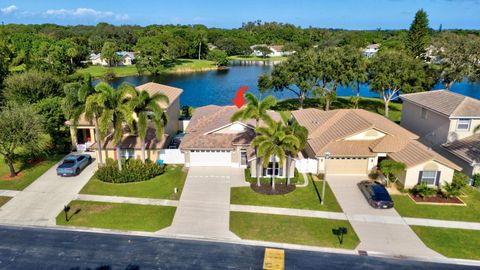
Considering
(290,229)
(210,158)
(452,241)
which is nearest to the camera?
(452,241)

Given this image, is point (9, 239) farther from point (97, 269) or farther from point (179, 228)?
point (179, 228)

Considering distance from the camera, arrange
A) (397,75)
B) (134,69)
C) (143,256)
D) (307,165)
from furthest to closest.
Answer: (134,69) → (397,75) → (307,165) → (143,256)

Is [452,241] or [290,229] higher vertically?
[290,229]

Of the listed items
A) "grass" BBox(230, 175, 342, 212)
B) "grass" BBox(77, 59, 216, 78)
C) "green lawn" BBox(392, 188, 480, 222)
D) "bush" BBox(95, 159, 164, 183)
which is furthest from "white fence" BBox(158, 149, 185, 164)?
"grass" BBox(77, 59, 216, 78)

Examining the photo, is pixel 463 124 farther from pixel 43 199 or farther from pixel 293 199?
pixel 43 199

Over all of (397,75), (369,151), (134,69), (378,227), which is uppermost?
(397,75)

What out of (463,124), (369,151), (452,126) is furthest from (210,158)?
(463,124)

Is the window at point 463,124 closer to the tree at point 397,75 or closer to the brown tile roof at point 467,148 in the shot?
the brown tile roof at point 467,148

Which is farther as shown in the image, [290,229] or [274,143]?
[274,143]
